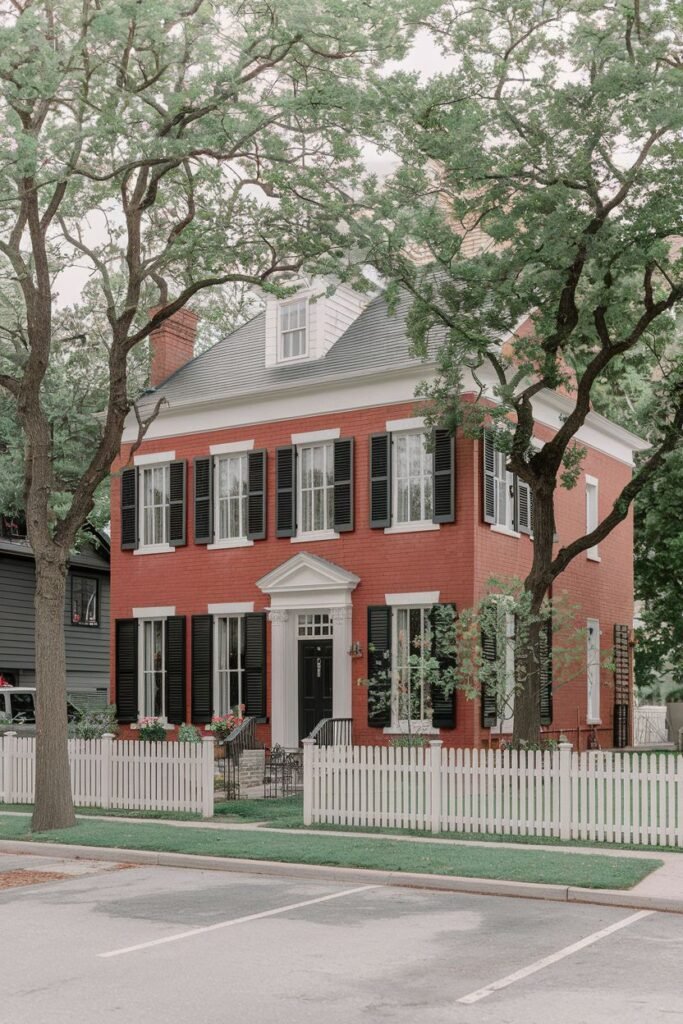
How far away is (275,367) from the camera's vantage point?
2645cm

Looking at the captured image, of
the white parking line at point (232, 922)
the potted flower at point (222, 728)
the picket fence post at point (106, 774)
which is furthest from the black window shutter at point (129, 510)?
the white parking line at point (232, 922)

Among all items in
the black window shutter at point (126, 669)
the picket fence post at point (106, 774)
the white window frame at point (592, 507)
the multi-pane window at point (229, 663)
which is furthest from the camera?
the white window frame at point (592, 507)

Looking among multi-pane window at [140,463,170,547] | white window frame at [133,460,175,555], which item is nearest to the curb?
white window frame at [133,460,175,555]

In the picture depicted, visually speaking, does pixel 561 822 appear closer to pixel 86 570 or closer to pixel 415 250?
pixel 415 250

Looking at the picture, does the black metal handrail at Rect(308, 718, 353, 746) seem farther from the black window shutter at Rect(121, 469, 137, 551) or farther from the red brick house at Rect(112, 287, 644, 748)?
the black window shutter at Rect(121, 469, 137, 551)

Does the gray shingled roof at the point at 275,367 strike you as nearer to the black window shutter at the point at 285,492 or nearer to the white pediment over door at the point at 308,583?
the black window shutter at the point at 285,492

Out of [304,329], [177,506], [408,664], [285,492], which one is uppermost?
[304,329]

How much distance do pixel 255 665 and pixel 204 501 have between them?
3842 mm

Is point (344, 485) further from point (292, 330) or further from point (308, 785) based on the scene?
point (308, 785)

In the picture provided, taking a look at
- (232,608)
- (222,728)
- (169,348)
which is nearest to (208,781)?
(222,728)

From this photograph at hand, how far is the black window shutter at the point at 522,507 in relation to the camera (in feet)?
80.0

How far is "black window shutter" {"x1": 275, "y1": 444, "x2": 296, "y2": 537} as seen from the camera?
82.4 feet

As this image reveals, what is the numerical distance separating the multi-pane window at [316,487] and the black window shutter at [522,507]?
144 inches

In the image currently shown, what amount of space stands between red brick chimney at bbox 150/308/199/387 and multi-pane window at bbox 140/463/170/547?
255 cm
